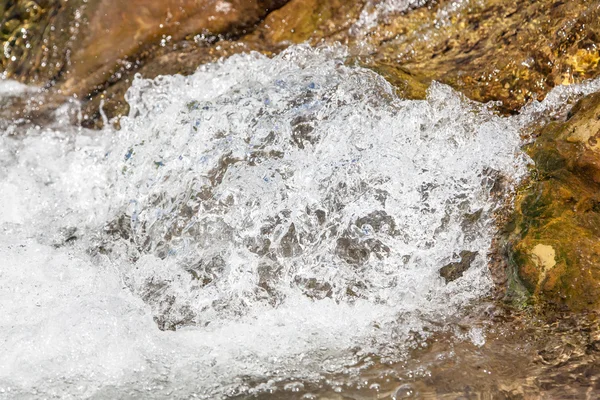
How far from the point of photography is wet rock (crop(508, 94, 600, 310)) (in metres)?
2.32

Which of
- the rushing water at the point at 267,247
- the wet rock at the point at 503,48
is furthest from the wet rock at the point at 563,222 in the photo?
the wet rock at the point at 503,48

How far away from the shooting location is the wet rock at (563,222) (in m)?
2.32

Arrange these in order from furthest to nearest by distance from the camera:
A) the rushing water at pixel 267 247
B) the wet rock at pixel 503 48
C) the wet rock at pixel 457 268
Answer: the wet rock at pixel 503 48, the wet rock at pixel 457 268, the rushing water at pixel 267 247

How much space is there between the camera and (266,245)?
8.70 ft

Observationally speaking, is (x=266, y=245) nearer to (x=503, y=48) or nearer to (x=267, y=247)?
(x=267, y=247)

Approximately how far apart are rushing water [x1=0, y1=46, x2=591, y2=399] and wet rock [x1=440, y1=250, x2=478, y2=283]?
0.02 m

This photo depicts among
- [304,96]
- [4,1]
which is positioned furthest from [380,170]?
[4,1]

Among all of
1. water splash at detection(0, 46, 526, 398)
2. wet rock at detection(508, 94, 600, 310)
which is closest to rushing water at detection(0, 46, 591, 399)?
water splash at detection(0, 46, 526, 398)

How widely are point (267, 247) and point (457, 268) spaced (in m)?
0.82

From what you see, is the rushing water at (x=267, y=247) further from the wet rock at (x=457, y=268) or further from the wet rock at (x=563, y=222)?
the wet rock at (x=563, y=222)

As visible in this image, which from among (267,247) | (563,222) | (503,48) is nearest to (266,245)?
(267,247)

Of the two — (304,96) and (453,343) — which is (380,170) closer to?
(304,96)

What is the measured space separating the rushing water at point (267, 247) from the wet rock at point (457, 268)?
2 cm

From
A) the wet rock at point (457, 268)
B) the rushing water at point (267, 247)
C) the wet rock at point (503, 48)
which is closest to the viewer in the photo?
the rushing water at point (267, 247)
